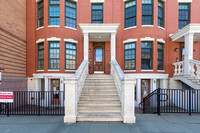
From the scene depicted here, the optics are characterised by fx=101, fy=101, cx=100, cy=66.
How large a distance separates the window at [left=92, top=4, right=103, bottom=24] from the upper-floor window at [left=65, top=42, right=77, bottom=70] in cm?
337

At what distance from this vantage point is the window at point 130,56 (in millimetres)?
9396

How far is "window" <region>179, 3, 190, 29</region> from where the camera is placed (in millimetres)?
10116

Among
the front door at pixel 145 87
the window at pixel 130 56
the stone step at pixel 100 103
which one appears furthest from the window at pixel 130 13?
the stone step at pixel 100 103

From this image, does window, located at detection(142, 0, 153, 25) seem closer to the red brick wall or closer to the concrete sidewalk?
the red brick wall

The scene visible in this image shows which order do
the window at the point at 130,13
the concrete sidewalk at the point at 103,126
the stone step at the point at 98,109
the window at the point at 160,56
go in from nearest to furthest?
1. the concrete sidewalk at the point at 103,126
2. the stone step at the point at 98,109
3. the window at the point at 130,13
4. the window at the point at 160,56

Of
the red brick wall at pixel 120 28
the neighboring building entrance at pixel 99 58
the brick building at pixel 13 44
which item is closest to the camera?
the brick building at pixel 13 44

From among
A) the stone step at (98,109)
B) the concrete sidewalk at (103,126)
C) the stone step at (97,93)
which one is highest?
the stone step at (97,93)

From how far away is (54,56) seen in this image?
9.34 meters

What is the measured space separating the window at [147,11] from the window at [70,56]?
716cm

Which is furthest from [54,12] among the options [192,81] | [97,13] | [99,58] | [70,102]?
[192,81]

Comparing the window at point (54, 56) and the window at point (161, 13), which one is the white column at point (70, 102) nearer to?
the window at point (54, 56)

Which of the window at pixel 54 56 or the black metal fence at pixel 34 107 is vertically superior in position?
the window at pixel 54 56

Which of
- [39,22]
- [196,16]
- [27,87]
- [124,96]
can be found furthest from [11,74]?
[196,16]

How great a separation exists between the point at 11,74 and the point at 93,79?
278 inches
